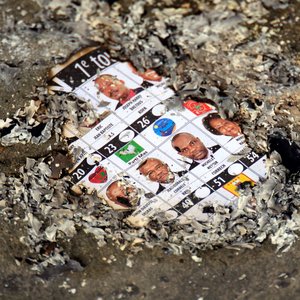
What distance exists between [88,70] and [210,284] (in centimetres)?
62

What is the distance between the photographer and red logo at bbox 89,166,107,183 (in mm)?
1190

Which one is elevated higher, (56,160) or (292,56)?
(292,56)

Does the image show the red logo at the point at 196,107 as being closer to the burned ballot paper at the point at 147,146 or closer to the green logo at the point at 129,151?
the burned ballot paper at the point at 147,146

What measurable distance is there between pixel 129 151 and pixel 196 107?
0.56 ft

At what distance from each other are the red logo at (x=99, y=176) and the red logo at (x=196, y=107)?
0.23 metres

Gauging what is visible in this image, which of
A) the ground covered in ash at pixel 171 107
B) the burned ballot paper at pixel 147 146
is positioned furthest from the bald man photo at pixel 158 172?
the ground covered in ash at pixel 171 107

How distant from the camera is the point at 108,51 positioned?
1076 millimetres

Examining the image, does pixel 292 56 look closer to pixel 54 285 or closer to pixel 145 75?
pixel 145 75

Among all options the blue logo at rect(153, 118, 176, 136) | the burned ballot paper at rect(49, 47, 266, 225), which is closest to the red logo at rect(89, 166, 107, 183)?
the burned ballot paper at rect(49, 47, 266, 225)

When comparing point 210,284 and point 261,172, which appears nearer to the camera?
point 261,172

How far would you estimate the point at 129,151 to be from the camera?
1.16m

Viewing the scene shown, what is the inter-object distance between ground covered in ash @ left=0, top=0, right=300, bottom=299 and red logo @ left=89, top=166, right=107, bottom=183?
0.14 feet

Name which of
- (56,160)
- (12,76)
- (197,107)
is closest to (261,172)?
(197,107)

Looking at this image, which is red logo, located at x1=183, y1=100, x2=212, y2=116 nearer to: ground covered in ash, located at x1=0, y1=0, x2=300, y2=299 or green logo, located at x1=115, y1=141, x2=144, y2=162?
ground covered in ash, located at x1=0, y1=0, x2=300, y2=299
